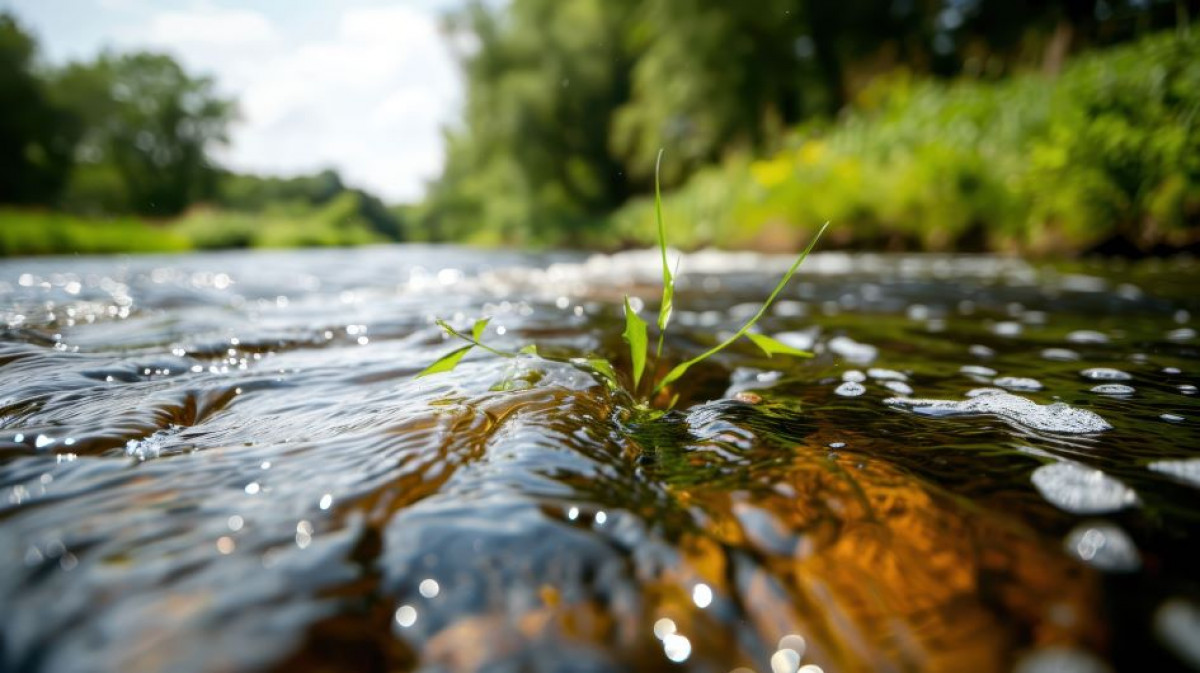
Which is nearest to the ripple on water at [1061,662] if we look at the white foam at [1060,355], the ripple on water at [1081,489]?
the ripple on water at [1081,489]

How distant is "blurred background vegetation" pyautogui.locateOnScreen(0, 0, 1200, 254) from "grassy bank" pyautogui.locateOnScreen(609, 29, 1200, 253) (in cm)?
3

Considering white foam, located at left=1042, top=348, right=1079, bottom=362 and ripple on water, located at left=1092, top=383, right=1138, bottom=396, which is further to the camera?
white foam, located at left=1042, top=348, right=1079, bottom=362

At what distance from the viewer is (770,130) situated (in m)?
13.3

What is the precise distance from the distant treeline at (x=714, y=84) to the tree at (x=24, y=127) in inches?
762

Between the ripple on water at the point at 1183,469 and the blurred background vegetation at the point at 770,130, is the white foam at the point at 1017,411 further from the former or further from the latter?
the blurred background vegetation at the point at 770,130

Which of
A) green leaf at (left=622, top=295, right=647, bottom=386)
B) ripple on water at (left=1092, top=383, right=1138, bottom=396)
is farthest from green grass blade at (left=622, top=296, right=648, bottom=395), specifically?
ripple on water at (left=1092, top=383, right=1138, bottom=396)

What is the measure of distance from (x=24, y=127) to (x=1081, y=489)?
38052 mm

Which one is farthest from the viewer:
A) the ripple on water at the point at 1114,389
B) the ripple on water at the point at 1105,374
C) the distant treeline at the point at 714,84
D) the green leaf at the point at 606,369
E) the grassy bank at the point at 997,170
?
the distant treeline at the point at 714,84

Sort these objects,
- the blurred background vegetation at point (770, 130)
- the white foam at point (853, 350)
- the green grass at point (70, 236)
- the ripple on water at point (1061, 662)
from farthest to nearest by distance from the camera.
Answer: the green grass at point (70, 236) < the blurred background vegetation at point (770, 130) < the white foam at point (853, 350) < the ripple on water at point (1061, 662)

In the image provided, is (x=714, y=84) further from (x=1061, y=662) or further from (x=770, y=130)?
(x=1061, y=662)

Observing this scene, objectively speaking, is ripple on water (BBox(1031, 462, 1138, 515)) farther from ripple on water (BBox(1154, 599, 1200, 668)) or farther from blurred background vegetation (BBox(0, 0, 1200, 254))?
blurred background vegetation (BBox(0, 0, 1200, 254))

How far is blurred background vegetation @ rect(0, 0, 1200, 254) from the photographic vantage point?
501 cm

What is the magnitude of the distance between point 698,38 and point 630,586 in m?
16.3

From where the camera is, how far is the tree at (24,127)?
23.5 m
